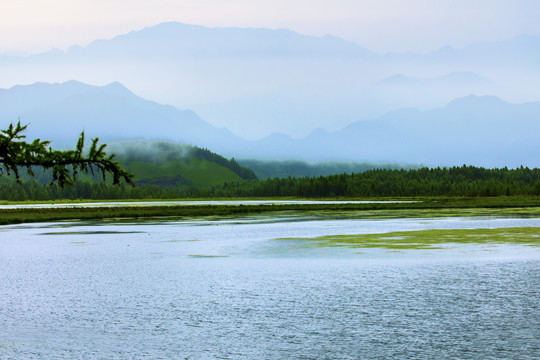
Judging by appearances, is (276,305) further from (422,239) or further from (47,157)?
(422,239)

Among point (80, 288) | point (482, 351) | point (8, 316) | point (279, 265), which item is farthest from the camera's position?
point (279, 265)

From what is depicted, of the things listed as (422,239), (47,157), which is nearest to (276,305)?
(47,157)

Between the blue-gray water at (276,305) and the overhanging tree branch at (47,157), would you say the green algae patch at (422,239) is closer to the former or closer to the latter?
the blue-gray water at (276,305)

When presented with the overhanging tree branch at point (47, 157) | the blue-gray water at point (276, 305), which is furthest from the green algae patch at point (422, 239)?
the overhanging tree branch at point (47, 157)

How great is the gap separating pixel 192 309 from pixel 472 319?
8880 millimetres

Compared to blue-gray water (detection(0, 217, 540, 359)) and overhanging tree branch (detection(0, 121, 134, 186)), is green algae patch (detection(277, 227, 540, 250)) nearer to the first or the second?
blue-gray water (detection(0, 217, 540, 359))

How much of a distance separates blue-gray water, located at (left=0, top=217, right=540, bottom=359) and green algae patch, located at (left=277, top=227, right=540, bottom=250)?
510 cm

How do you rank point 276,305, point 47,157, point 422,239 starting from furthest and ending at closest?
point 422,239 → point 47,157 → point 276,305

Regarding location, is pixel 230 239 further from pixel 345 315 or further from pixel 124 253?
pixel 345 315

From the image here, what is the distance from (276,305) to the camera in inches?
887

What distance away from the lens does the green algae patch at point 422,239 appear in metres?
45.0

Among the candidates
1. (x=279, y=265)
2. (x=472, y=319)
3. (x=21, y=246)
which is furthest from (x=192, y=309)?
(x=21, y=246)

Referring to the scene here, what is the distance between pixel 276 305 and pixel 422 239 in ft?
97.8

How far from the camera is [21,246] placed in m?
49.2
